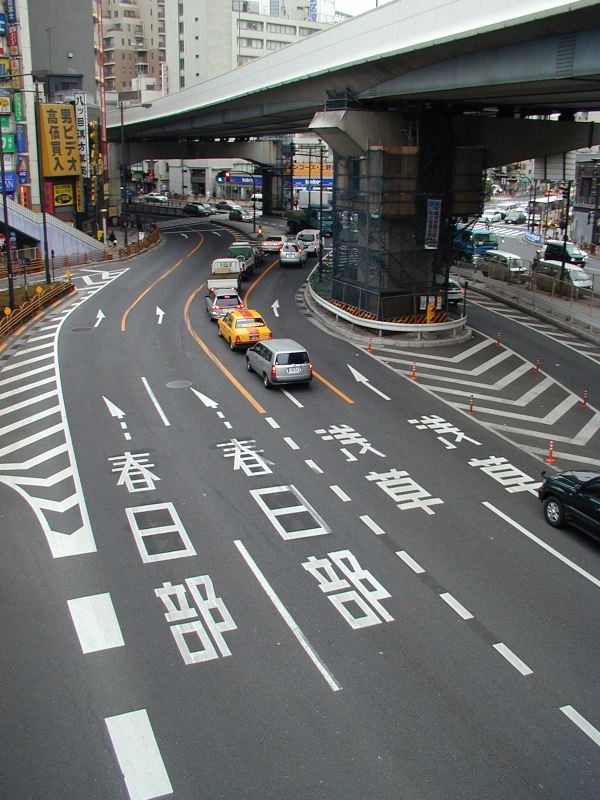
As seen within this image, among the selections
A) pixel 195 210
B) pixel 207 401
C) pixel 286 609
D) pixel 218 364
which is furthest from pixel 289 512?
pixel 195 210

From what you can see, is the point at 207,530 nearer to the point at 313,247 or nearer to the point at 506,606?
the point at 506,606

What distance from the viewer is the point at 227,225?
292 ft

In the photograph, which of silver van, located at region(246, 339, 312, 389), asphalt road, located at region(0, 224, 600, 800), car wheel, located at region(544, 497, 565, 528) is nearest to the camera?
asphalt road, located at region(0, 224, 600, 800)

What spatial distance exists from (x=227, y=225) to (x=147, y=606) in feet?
259

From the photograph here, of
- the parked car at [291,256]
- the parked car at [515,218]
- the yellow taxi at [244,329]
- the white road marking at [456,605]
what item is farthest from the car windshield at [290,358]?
the parked car at [515,218]

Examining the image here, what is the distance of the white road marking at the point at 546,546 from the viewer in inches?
600

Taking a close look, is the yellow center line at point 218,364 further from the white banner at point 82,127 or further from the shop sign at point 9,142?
the white banner at point 82,127

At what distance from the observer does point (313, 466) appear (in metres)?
20.5

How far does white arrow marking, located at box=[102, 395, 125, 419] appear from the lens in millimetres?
24453

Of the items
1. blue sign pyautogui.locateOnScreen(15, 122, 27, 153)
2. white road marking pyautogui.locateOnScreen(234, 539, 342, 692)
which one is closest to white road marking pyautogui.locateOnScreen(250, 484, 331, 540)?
white road marking pyautogui.locateOnScreen(234, 539, 342, 692)

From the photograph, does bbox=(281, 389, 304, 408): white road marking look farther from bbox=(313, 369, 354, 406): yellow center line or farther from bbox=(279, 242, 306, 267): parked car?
bbox=(279, 242, 306, 267): parked car

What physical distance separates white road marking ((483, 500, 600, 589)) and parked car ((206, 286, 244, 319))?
21719 mm

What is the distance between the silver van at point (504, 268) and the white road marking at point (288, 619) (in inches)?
1497

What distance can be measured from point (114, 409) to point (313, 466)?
791cm
